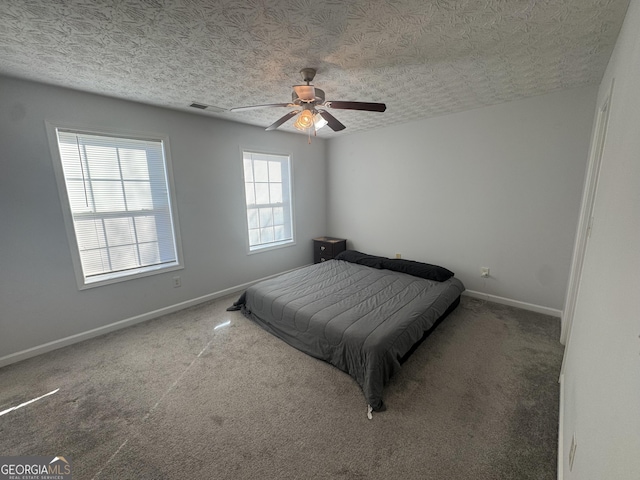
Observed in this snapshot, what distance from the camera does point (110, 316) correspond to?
275cm

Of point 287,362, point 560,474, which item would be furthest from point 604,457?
point 287,362

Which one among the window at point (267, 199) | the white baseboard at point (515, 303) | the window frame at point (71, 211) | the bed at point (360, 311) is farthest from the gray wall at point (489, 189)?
the window frame at point (71, 211)

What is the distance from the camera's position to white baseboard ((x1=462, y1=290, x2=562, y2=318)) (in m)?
2.90

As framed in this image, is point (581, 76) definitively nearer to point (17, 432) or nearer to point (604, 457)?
point (604, 457)

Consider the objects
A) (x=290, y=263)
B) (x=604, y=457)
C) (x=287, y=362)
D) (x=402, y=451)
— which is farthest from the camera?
(x=290, y=263)

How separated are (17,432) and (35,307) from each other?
1180mm

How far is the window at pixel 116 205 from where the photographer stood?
248cm

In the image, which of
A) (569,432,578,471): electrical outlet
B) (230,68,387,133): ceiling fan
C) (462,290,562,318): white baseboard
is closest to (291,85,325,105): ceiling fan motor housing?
(230,68,387,133): ceiling fan

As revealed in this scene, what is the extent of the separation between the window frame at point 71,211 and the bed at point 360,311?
3.50 ft

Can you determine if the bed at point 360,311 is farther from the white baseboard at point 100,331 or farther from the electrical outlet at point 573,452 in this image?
the electrical outlet at point 573,452

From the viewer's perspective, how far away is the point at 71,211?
2.46 meters

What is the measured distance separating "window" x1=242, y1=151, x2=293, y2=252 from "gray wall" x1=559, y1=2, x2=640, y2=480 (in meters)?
3.60

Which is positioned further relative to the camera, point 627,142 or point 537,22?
point 537,22

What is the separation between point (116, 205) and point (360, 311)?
2764mm
